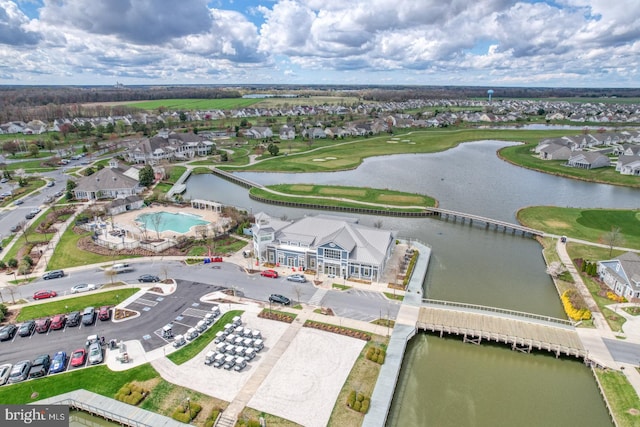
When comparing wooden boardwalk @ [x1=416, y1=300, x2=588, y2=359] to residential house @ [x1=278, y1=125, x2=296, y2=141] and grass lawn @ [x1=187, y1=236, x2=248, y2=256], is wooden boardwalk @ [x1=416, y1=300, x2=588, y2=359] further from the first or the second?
residential house @ [x1=278, y1=125, x2=296, y2=141]

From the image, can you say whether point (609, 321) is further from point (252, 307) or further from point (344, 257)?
point (252, 307)

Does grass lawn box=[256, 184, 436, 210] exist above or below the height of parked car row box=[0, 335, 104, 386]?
above

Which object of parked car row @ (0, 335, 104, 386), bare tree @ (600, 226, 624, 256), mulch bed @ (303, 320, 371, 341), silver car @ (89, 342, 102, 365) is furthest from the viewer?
bare tree @ (600, 226, 624, 256)

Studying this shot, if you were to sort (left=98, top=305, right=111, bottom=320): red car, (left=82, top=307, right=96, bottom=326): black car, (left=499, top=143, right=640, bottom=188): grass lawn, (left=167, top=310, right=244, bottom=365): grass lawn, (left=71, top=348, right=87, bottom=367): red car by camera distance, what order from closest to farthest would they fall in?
(left=71, top=348, right=87, bottom=367): red car < (left=167, top=310, right=244, bottom=365): grass lawn < (left=82, top=307, right=96, bottom=326): black car < (left=98, top=305, right=111, bottom=320): red car < (left=499, top=143, right=640, bottom=188): grass lawn

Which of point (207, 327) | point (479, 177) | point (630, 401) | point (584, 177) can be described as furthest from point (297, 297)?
point (584, 177)

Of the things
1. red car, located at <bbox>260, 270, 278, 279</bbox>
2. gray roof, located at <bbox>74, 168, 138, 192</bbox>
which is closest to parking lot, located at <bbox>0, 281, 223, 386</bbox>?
red car, located at <bbox>260, 270, 278, 279</bbox>

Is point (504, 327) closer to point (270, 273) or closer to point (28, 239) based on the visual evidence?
point (270, 273)

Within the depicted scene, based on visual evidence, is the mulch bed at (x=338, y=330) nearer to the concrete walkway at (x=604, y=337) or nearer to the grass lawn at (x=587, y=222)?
the concrete walkway at (x=604, y=337)
